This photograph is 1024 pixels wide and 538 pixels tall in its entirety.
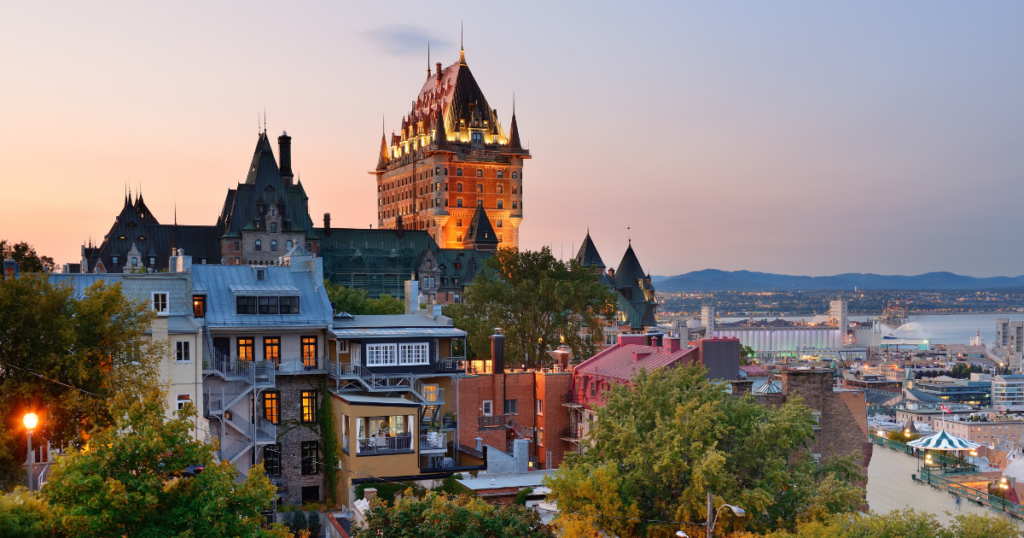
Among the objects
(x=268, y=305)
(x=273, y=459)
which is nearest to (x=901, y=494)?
(x=273, y=459)

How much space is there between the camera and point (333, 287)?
299 feet

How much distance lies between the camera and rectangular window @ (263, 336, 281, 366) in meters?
46.7

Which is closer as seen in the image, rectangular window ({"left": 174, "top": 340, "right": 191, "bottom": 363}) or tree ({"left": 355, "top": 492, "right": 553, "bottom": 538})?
tree ({"left": 355, "top": 492, "right": 553, "bottom": 538})

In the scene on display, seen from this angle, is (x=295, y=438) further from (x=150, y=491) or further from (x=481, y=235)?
(x=481, y=235)

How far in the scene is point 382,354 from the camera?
47562 mm

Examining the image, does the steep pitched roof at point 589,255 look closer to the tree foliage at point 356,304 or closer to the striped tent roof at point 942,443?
the tree foliage at point 356,304

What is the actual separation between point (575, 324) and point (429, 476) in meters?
37.0

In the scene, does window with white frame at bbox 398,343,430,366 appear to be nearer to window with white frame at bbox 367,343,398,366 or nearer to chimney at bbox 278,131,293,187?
window with white frame at bbox 367,343,398,366

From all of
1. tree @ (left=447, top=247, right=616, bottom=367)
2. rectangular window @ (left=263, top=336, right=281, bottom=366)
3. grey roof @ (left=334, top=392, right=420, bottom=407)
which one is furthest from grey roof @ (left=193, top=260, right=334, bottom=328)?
tree @ (left=447, top=247, right=616, bottom=367)

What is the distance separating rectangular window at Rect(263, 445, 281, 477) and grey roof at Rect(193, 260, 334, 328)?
5.73m

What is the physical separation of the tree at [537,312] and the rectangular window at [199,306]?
95.8 ft

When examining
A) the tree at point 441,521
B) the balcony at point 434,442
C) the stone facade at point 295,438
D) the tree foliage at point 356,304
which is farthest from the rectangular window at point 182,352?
the tree foliage at point 356,304

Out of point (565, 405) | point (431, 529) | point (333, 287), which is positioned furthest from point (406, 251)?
point (431, 529)

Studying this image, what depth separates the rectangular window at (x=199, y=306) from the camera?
46656 mm
